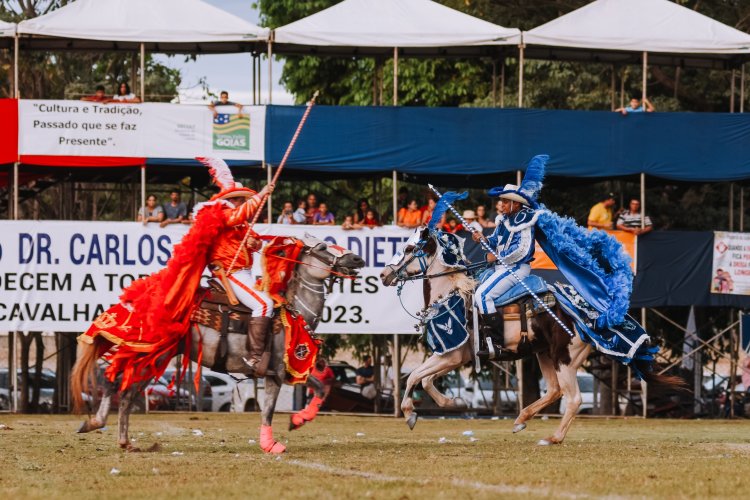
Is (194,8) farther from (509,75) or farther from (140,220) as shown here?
(509,75)

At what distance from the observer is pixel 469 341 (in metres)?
17.9

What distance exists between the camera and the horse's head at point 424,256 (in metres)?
17.7

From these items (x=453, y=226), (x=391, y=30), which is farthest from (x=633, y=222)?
(x=391, y=30)

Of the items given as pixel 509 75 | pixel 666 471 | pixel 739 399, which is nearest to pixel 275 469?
pixel 666 471

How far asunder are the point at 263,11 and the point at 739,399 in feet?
63.7

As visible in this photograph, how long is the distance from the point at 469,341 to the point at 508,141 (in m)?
11.5

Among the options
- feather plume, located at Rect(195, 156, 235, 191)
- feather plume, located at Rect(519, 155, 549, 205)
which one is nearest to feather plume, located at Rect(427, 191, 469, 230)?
feather plume, located at Rect(519, 155, 549, 205)

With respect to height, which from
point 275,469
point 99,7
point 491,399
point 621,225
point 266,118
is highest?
point 99,7

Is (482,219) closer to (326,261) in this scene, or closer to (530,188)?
(530,188)

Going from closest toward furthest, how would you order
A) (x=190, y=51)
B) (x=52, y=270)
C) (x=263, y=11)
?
1. (x=52, y=270)
2. (x=190, y=51)
3. (x=263, y=11)

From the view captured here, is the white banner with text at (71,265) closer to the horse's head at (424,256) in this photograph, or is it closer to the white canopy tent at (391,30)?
the white canopy tent at (391,30)

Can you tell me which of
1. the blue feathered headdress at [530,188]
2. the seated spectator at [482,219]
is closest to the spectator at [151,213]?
the seated spectator at [482,219]

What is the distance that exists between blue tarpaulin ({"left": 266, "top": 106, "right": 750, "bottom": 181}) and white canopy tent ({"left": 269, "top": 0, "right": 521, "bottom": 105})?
977 mm

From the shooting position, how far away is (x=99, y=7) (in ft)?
94.2
